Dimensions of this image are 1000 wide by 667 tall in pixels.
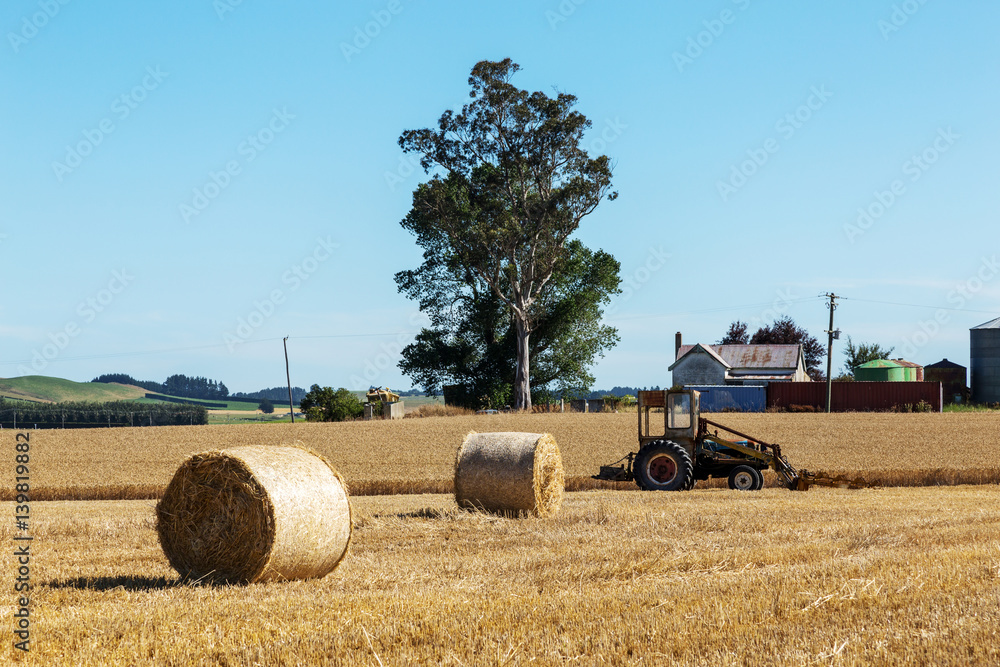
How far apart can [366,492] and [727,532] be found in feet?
37.7

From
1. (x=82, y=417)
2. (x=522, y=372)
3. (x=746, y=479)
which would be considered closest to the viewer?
(x=746, y=479)

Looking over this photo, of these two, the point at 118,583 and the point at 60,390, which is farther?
the point at 60,390

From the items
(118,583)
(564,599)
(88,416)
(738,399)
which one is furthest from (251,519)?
(88,416)

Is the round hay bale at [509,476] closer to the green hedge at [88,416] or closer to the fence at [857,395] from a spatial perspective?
the fence at [857,395]

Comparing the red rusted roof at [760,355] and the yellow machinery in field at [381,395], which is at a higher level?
the red rusted roof at [760,355]

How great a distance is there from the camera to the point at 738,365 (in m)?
60.7

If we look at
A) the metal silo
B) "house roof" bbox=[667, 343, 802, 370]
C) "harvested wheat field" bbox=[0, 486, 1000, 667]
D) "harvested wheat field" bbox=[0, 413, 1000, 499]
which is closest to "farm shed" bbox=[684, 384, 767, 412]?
"harvested wheat field" bbox=[0, 413, 1000, 499]

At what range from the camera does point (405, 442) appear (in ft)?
99.2

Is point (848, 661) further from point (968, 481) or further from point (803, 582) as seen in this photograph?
point (968, 481)

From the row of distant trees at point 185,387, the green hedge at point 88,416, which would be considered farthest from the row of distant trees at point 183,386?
the green hedge at point 88,416

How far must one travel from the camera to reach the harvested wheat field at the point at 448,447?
858 inches

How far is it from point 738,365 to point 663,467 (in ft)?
145

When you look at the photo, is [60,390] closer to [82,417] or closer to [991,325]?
[82,417]

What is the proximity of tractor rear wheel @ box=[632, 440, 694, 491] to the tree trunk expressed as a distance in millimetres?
27894
